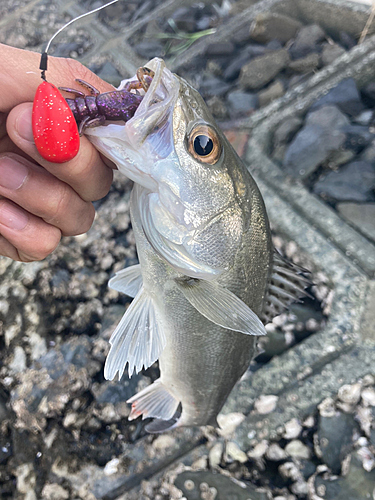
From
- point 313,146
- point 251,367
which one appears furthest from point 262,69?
point 251,367

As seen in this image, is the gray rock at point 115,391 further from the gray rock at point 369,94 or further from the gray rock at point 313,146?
the gray rock at point 369,94

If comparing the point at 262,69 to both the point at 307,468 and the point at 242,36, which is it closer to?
the point at 242,36

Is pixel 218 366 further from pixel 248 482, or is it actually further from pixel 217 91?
pixel 217 91

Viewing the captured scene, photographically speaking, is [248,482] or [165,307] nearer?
[165,307]

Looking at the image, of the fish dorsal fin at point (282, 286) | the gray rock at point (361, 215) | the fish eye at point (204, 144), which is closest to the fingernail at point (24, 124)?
the fish eye at point (204, 144)

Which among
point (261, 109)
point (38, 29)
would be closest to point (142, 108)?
Answer: point (261, 109)

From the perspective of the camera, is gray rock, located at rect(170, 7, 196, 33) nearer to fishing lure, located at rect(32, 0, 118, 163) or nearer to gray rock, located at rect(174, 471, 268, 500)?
fishing lure, located at rect(32, 0, 118, 163)
